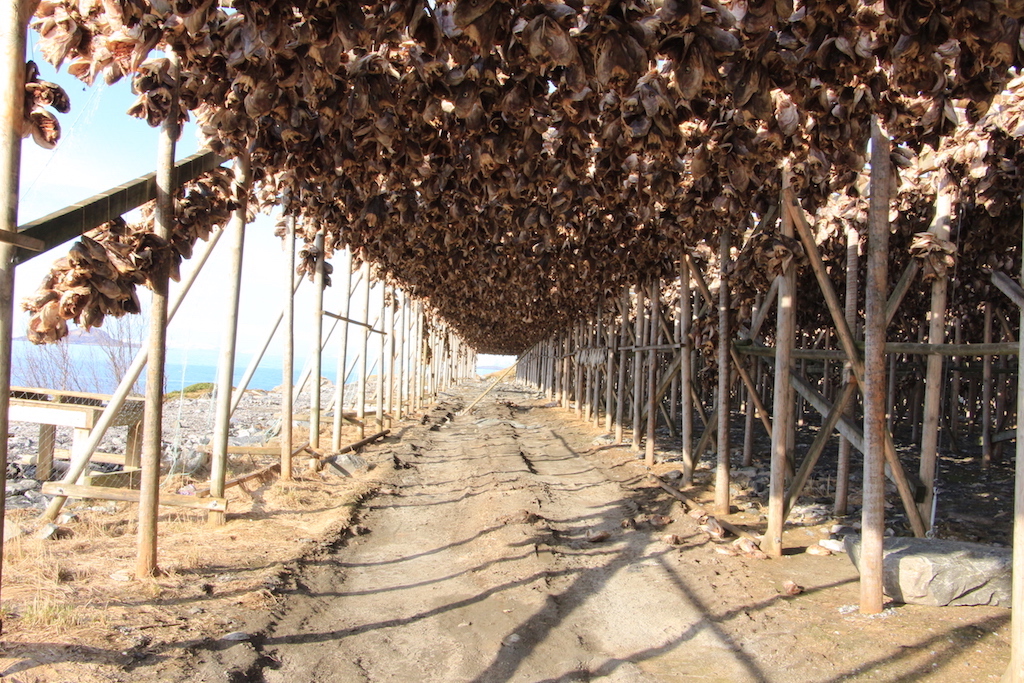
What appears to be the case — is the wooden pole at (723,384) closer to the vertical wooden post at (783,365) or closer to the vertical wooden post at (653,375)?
the vertical wooden post at (783,365)

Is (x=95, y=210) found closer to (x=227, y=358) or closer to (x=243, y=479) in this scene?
(x=227, y=358)

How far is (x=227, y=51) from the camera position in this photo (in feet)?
12.3

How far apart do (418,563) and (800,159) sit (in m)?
5.44

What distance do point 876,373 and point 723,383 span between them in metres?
3.36

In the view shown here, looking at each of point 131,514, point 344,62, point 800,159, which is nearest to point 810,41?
point 800,159

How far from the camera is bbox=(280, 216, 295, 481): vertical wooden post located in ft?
34.6

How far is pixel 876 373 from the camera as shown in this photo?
5336 mm

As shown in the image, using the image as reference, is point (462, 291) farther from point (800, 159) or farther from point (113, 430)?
point (800, 159)

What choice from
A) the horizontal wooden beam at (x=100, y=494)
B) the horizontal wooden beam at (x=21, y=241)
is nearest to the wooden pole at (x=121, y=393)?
the horizontal wooden beam at (x=100, y=494)

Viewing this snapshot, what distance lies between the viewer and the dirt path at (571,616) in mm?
4539

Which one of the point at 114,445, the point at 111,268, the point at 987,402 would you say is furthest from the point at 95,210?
the point at 987,402

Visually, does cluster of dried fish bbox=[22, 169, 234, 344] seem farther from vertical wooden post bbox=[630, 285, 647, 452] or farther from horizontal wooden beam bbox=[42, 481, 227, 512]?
vertical wooden post bbox=[630, 285, 647, 452]

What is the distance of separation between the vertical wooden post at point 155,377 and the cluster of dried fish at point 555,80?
1.17ft

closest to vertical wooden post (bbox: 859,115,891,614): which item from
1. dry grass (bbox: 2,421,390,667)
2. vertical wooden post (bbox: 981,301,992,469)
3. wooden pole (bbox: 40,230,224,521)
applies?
dry grass (bbox: 2,421,390,667)
